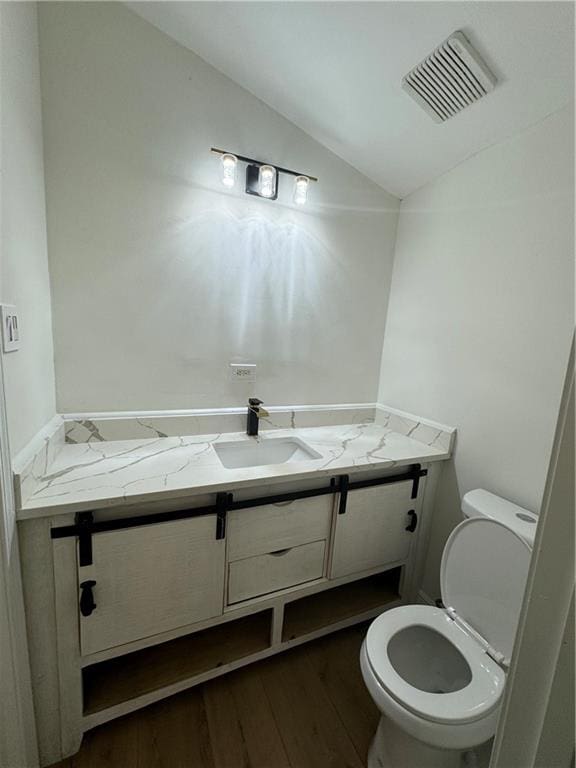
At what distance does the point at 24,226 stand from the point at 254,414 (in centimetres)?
111

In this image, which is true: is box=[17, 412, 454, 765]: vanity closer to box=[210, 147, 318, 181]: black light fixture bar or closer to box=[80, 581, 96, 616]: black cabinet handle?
box=[80, 581, 96, 616]: black cabinet handle

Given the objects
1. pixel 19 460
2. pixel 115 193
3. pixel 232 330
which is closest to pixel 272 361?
pixel 232 330

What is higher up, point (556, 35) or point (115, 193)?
point (556, 35)

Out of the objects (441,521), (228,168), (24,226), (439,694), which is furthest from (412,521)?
(24,226)

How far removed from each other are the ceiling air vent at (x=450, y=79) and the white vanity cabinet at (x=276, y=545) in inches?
62.5

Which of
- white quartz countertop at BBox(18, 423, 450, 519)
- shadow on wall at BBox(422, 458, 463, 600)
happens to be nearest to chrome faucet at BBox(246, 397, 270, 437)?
white quartz countertop at BBox(18, 423, 450, 519)

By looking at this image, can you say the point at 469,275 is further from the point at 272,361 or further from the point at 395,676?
the point at 395,676

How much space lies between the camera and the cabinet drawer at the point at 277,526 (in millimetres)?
1204

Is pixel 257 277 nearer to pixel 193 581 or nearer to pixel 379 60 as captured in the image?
A: pixel 379 60

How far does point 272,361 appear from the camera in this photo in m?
1.72

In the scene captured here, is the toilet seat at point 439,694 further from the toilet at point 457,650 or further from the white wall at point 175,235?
the white wall at point 175,235

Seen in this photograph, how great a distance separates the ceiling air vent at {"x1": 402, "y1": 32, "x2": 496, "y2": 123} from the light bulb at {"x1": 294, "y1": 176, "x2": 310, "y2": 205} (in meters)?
0.51

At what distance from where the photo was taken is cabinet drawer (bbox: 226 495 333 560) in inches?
47.4

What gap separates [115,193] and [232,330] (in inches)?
28.5
